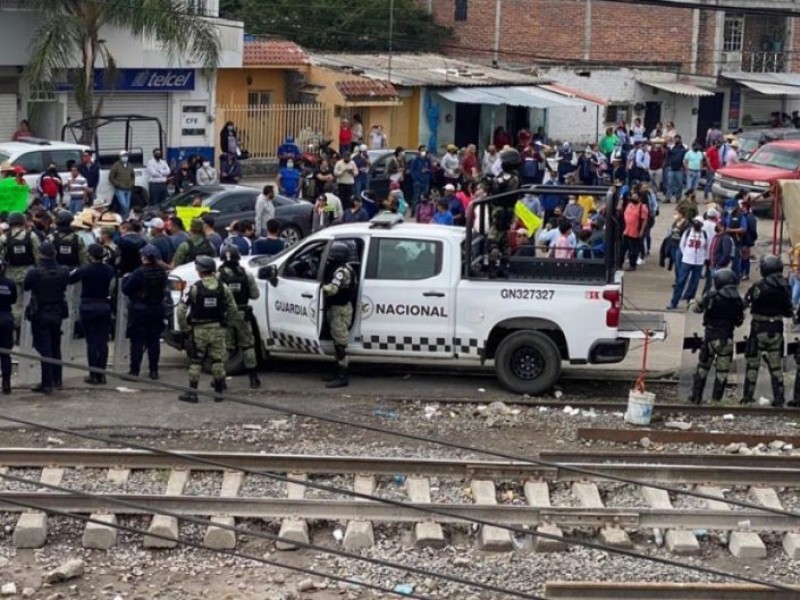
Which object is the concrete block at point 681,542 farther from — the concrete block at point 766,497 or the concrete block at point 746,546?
the concrete block at point 766,497

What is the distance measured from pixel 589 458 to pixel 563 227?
713cm

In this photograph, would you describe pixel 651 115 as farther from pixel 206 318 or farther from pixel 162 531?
pixel 162 531

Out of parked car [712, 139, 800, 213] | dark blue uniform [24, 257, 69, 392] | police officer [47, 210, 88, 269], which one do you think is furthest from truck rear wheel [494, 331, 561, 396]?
parked car [712, 139, 800, 213]

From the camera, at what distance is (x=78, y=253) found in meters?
18.3

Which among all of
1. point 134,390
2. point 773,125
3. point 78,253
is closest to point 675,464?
point 134,390

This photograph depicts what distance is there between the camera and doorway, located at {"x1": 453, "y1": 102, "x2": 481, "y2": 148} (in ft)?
144

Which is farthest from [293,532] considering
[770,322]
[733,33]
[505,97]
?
[733,33]

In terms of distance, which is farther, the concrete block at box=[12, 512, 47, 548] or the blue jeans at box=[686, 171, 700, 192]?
the blue jeans at box=[686, 171, 700, 192]

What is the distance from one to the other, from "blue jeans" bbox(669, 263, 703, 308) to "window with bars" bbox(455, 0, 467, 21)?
2884 cm

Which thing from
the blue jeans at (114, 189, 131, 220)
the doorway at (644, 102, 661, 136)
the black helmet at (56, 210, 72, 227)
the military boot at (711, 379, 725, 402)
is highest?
the doorway at (644, 102, 661, 136)

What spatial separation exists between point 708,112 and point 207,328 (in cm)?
3723

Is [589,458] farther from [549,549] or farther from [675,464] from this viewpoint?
[549,549]

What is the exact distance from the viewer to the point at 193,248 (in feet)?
62.3

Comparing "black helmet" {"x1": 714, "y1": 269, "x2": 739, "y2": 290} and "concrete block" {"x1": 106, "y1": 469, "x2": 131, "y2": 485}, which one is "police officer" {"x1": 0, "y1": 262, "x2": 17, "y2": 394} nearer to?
"concrete block" {"x1": 106, "y1": 469, "x2": 131, "y2": 485}
